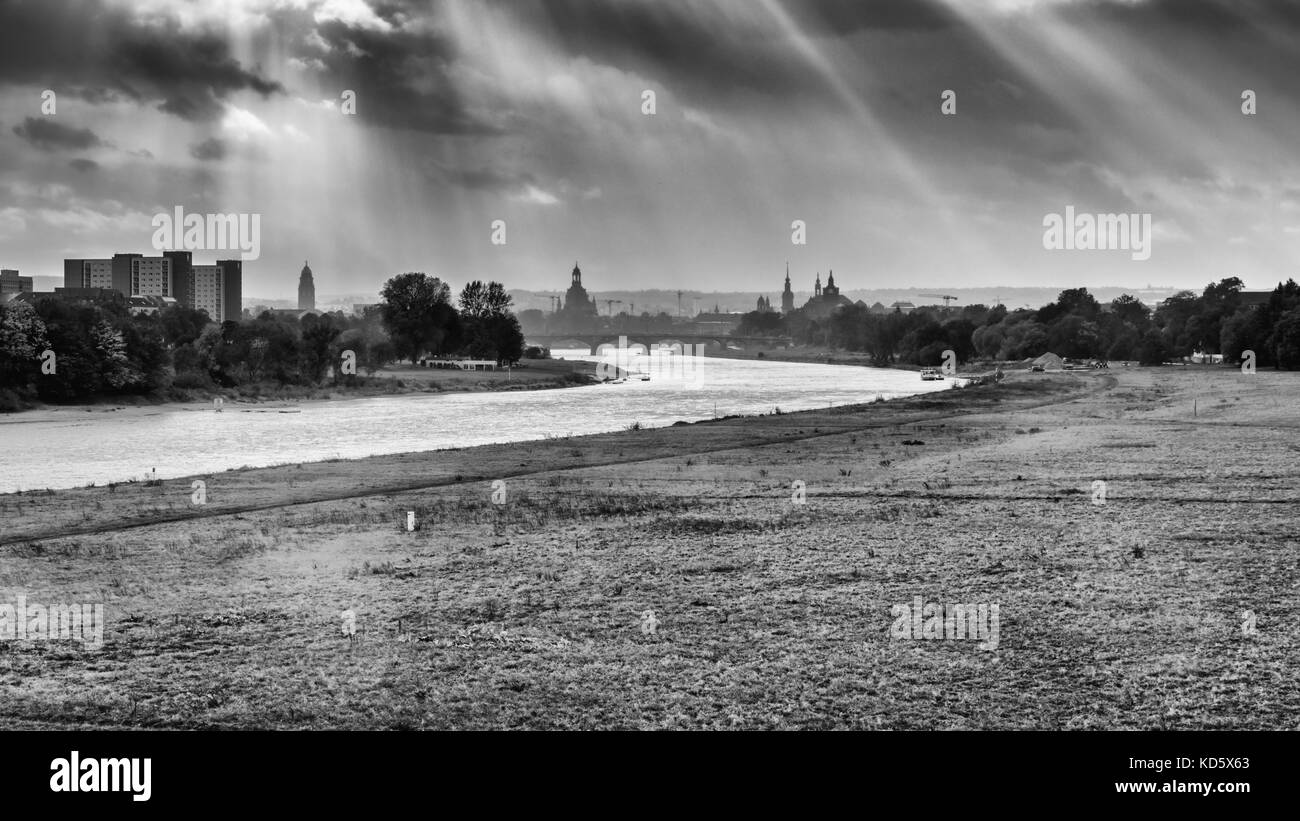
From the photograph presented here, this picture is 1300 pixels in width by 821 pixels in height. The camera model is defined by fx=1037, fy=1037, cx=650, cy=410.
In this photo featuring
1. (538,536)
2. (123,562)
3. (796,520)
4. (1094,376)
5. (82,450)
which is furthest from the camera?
(1094,376)

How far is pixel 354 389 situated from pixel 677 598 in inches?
4128

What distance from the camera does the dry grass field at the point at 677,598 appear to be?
9.76 metres

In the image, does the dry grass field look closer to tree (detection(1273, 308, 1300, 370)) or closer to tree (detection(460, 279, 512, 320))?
tree (detection(1273, 308, 1300, 370))

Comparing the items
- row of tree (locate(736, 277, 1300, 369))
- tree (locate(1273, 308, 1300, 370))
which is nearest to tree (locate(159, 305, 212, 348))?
tree (locate(1273, 308, 1300, 370))

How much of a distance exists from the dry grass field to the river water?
15664mm

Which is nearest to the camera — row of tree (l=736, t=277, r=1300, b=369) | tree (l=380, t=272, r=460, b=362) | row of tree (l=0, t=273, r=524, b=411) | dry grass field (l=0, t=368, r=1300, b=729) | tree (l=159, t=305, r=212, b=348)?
dry grass field (l=0, t=368, r=1300, b=729)

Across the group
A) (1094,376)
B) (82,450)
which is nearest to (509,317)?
(1094,376)

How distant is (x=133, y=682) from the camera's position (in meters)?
10.6

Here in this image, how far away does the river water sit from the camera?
147 feet

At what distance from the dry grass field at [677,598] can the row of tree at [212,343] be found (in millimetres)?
61968

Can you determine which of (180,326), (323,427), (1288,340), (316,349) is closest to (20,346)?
(323,427)

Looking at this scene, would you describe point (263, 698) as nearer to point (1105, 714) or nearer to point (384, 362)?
point (1105, 714)

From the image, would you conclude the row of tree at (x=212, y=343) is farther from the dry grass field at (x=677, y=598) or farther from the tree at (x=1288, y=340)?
the tree at (x=1288, y=340)
